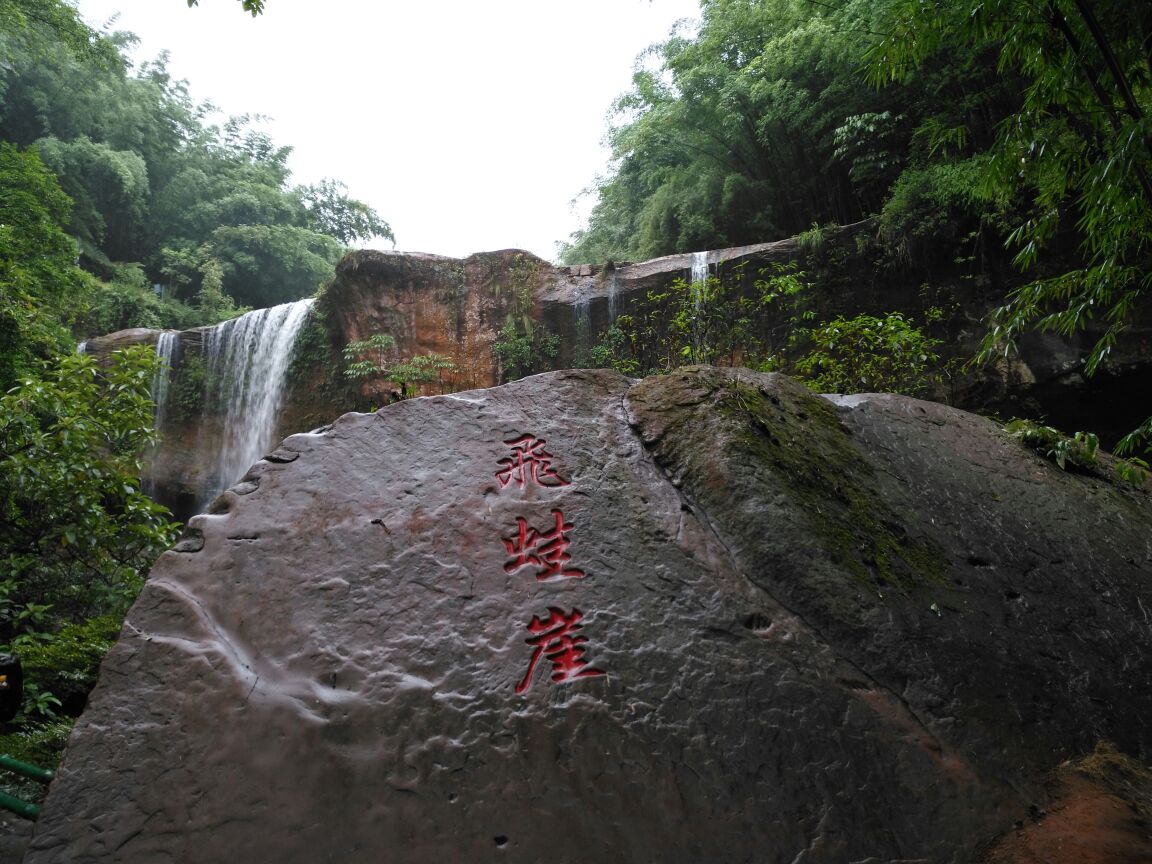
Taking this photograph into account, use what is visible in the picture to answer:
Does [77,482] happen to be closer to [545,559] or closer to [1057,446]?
[545,559]

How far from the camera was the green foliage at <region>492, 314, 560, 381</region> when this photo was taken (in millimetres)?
9180

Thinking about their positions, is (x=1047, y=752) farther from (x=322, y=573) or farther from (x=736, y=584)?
(x=322, y=573)

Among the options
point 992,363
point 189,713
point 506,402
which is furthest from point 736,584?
point 992,363

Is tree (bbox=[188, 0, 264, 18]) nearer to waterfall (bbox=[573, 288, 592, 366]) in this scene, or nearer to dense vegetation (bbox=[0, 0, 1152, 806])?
dense vegetation (bbox=[0, 0, 1152, 806])

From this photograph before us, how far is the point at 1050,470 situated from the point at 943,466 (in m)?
0.59

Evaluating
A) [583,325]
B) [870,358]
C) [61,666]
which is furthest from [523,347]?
[61,666]

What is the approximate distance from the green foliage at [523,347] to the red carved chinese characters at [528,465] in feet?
21.6

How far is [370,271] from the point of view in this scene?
9555 mm

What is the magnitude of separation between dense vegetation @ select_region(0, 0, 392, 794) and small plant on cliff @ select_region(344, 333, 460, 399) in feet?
9.65

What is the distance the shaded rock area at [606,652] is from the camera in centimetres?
175

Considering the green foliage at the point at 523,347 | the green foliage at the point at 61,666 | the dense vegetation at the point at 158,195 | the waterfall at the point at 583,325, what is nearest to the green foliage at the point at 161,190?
the dense vegetation at the point at 158,195

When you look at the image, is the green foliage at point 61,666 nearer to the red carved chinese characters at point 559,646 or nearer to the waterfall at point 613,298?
the red carved chinese characters at point 559,646

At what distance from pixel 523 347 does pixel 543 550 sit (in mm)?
7011

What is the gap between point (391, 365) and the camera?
9312 mm
